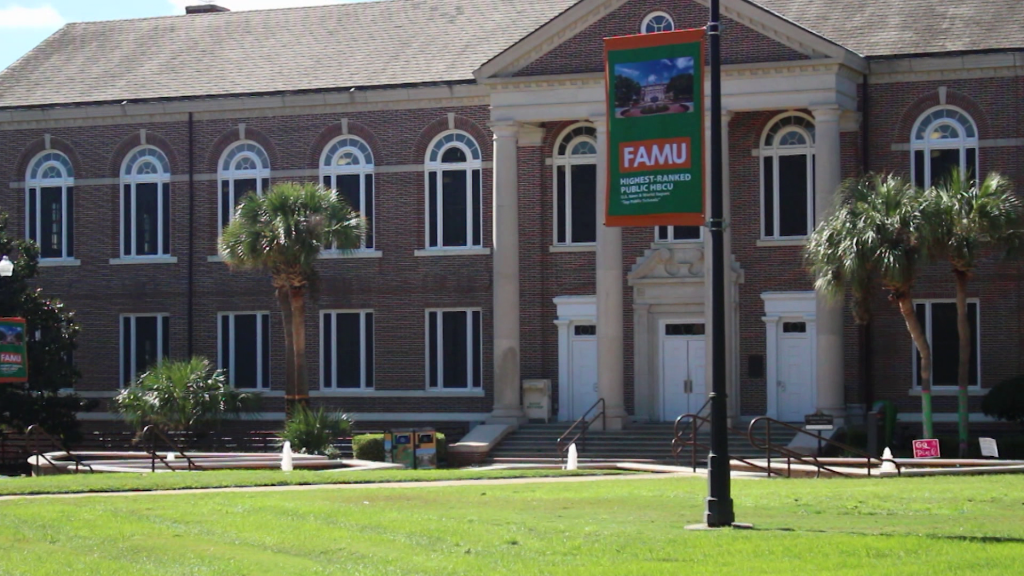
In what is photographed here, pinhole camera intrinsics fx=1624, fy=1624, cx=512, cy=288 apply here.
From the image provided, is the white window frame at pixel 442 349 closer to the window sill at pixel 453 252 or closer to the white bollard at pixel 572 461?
the window sill at pixel 453 252

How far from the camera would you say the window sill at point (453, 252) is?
39156mm

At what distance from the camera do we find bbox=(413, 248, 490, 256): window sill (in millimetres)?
39156

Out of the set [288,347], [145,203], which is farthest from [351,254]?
[145,203]

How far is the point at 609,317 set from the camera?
35.6 meters

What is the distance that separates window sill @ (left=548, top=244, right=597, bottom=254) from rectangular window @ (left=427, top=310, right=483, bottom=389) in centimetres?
249

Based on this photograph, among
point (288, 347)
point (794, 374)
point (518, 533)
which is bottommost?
point (518, 533)

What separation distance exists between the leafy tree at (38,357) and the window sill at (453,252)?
852 centimetres

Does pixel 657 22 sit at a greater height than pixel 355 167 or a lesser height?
greater

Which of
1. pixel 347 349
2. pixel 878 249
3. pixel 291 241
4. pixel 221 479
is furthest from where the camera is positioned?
pixel 347 349

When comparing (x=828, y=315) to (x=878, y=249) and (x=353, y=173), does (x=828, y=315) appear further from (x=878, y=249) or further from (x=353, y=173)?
(x=353, y=173)

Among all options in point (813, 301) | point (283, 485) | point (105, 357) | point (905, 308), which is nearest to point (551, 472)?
point (283, 485)

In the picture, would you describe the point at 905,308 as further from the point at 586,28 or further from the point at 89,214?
the point at 89,214

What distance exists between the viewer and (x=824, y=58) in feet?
112

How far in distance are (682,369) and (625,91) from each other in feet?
62.5
